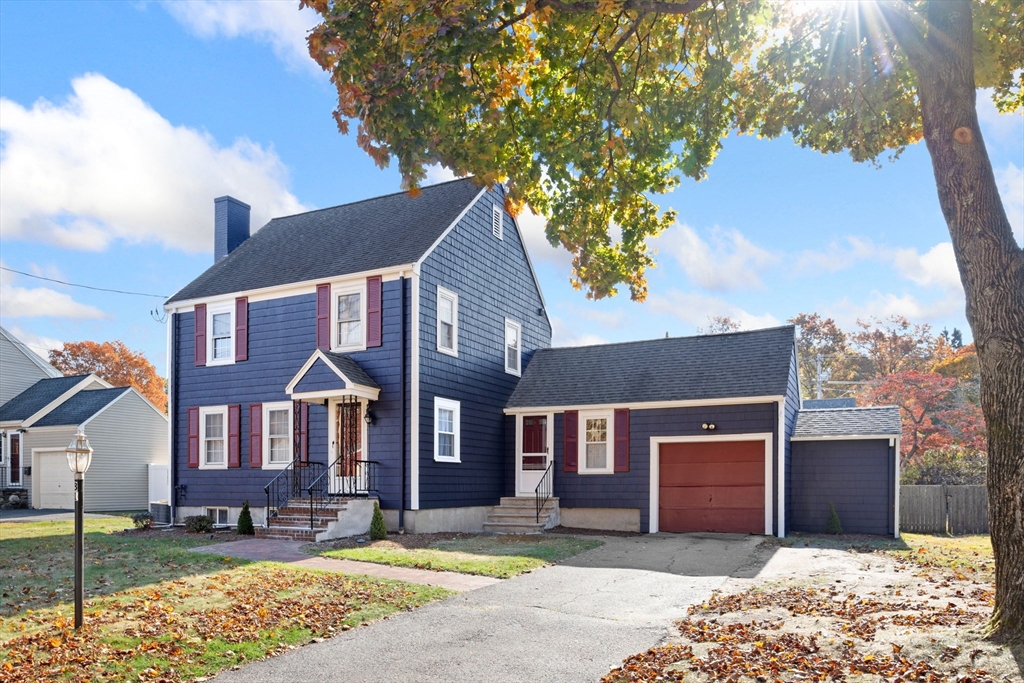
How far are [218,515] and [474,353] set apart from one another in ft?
25.4

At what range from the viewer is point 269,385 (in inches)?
795

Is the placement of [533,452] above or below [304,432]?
below

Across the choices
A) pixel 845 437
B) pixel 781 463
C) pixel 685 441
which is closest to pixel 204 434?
pixel 685 441

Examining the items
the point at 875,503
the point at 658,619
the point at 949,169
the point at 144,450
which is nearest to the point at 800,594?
the point at 658,619

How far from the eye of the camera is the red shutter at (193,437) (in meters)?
21.3

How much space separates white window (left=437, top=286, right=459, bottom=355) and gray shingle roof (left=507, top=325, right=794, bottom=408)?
2945 mm

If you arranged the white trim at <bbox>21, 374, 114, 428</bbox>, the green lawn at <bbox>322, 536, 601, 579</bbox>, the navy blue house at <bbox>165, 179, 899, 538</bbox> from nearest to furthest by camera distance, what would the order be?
the green lawn at <bbox>322, 536, 601, 579</bbox> → the navy blue house at <bbox>165, 179, 899, 538</bbox> → the white trim at <bbox>21, 374, 114, 428</bbox>

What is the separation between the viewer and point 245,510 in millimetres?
17938

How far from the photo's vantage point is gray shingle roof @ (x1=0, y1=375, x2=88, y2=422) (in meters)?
30.7

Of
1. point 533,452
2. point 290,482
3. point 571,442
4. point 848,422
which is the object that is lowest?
point 290,482

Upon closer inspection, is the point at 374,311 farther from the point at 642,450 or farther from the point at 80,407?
the point at 80,407

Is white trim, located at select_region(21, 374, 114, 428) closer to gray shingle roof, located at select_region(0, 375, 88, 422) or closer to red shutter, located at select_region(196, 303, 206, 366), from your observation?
gray shingle roof, located at select_region(0, 375, 88, 422)

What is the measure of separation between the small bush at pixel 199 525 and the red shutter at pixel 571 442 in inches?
341

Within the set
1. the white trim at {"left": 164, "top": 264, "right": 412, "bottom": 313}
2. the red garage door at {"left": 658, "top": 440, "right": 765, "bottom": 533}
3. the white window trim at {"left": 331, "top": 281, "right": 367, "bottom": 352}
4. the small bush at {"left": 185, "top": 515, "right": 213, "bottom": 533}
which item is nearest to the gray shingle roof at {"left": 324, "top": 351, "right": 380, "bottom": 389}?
the white window trim at {"left": 331, "top": 281, "right": 367, "bottom": 352}
